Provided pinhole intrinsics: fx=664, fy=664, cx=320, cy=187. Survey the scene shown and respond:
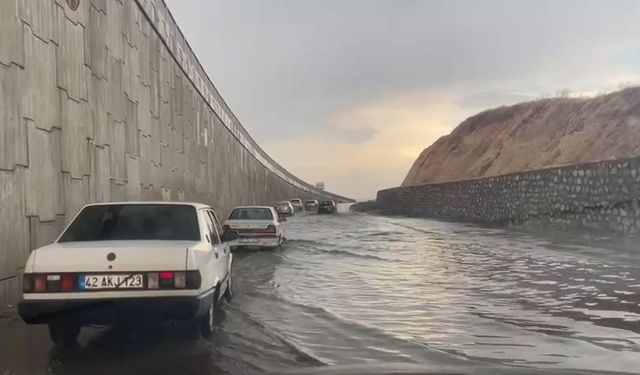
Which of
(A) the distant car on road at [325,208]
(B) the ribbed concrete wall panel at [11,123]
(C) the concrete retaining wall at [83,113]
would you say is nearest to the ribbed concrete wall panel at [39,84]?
(C) the concrete retaining wall at [83,113]

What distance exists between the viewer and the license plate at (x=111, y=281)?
622 centimetres

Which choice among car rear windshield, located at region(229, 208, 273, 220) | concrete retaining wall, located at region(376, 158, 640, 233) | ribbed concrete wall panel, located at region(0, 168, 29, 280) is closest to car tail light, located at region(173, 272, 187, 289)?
ribbed concrete wall panel, located at region(0, 168, 29, 280)

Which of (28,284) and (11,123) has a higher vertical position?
(11,123)

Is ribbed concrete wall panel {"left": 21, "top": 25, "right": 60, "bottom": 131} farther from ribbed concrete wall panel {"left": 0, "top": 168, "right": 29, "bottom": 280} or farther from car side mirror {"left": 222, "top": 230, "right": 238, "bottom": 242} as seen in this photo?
car side mirror {"left": 222, "top": 230, "right": 238, "bottom": 242}

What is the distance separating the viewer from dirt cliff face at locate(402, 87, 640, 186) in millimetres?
48969

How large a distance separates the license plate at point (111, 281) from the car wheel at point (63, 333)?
26.8 inches

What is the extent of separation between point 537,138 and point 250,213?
49076 millimetres

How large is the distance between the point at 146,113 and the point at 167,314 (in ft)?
38.8

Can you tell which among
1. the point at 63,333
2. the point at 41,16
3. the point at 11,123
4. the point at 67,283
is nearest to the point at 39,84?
the point at 41,16

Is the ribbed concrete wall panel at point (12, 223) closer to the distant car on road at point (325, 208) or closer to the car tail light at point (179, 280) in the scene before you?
the car tail light at point (179, 280)

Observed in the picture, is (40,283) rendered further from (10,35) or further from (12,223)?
(10,35)

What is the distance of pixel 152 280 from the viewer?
6.29 meters

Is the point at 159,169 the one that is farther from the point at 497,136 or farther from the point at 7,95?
the point at 497,136

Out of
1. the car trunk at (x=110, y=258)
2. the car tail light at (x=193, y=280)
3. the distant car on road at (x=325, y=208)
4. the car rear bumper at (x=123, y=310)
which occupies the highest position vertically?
the distant car on road at (x=325, y=208)
